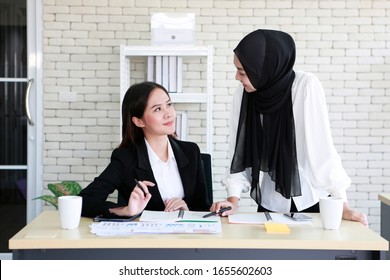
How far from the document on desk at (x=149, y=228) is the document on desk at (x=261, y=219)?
4.2 inches

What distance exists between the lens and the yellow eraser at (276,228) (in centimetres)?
178

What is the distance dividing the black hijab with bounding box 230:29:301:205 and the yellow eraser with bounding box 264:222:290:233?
0.33 m

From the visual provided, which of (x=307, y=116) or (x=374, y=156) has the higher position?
(x=307, y=116)

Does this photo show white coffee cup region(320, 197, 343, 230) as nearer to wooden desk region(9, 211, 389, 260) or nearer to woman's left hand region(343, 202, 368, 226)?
wooden desk region(9, 211, 389, 260)

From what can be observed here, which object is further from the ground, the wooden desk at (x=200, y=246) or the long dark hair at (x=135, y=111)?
the long dark hair at (x=135, y=111)

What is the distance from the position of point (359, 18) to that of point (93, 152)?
2.31 m

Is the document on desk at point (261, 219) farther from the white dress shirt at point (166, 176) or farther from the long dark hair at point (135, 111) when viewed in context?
the long dark hair at point (135, 111)

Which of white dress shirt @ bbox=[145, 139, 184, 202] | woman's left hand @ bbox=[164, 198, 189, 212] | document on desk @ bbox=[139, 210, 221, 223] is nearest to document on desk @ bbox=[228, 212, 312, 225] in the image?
document on desk @ bbox=[139, 210, 221, 223]

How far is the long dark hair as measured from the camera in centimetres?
246

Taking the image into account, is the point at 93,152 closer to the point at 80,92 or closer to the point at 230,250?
the point at 80,92

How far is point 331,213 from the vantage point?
72.6 inches

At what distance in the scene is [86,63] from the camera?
14.1 feet

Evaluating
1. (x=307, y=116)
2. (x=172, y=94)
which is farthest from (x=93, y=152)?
(x=307, y=116)

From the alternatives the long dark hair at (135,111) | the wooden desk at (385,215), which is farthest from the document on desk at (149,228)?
the wooden desk at (385,215)
